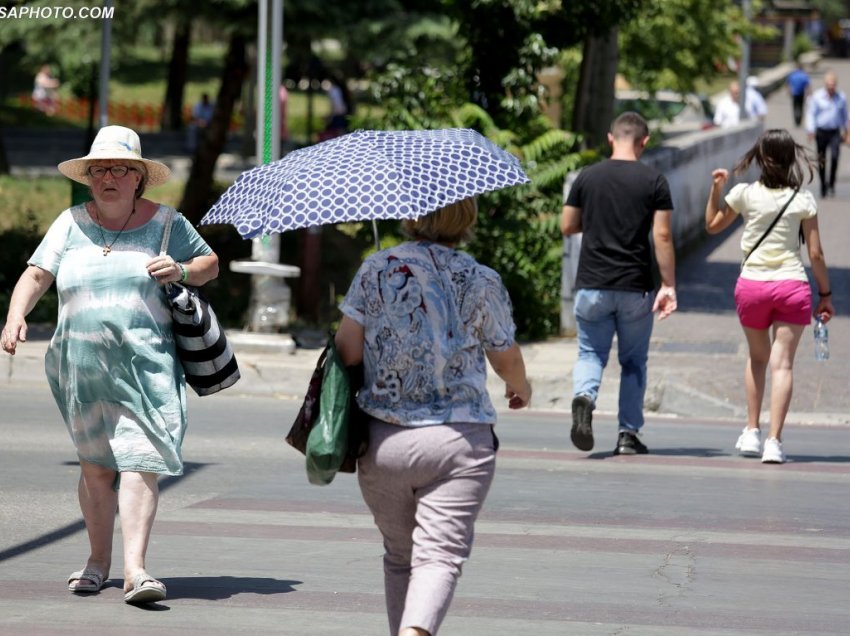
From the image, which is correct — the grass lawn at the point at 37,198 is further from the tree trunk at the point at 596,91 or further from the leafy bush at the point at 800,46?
the leafy bush at the point at 800,46

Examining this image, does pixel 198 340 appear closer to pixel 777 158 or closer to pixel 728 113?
pixel 777 158

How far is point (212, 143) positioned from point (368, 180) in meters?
15.9

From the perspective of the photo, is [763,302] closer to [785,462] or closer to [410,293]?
[785,462]

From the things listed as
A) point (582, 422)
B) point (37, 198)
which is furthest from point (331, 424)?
point (37, 198)

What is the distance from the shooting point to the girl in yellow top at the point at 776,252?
29.1 ft

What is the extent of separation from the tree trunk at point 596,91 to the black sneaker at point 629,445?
10081mm

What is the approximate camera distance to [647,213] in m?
9.14

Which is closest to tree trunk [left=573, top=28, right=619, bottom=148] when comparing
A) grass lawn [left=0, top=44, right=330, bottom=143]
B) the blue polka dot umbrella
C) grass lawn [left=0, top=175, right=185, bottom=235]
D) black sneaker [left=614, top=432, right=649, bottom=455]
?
grass lawn [left=0, top=175, right=185, bottom=235]

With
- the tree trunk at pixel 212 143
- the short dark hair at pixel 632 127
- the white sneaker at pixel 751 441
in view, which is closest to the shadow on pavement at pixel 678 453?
the white sneaker at pixel 751 441

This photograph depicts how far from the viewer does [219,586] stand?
6.29 m

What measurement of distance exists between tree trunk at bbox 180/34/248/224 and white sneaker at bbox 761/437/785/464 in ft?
38.1

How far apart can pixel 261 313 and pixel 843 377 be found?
4.67m

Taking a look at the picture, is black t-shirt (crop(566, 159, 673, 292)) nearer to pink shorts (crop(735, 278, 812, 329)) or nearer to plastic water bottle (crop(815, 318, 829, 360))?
pink shorts (crop(735, 278, 812, 329))

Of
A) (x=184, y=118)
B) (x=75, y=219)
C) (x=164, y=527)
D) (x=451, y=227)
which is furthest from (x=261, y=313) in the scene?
(x=184, y=118)
